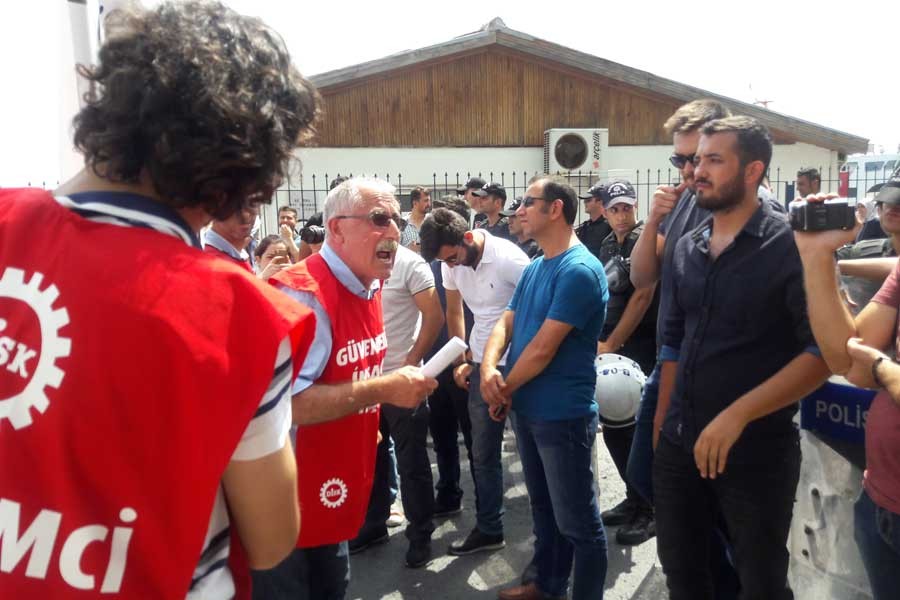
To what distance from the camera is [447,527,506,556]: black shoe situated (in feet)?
14.0

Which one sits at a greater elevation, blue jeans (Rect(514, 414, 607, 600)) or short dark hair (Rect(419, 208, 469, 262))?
short dark hair (Rect(419, 208, 469, 262))

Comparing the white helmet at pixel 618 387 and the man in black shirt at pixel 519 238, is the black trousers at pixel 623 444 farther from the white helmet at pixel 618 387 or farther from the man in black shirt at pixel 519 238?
the man in black shirt at pixel 519 238

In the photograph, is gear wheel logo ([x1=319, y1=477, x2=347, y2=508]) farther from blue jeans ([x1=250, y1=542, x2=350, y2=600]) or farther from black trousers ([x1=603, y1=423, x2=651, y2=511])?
black trousers ([x1=603, y1=423, x2=651, y2=511])

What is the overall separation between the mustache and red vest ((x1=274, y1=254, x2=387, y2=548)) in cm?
24

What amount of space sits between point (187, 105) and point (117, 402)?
1.52 ft

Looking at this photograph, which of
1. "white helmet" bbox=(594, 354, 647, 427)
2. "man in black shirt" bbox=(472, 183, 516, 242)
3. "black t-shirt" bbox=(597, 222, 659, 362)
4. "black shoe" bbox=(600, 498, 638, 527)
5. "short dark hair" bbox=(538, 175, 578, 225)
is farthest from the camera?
"man in black shirt" bbox=(472, 183, 516, 242)

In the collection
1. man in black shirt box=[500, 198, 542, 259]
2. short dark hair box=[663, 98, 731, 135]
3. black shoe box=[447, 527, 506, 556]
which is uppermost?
short dark hair box=[663, 98, 731, 135]

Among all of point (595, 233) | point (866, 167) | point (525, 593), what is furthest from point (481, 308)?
point (866, 167)

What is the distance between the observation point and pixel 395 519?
4.84m

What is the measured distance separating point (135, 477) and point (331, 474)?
1446mm

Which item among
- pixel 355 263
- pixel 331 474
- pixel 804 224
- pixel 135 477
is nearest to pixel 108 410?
pixel 135 477

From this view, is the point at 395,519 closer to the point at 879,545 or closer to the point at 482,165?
the point at 879,545

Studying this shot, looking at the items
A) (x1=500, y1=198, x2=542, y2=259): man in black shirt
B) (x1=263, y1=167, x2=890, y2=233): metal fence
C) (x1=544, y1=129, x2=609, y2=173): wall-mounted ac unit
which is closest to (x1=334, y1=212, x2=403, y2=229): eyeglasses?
(x1=500, y1=198, x2=542, y2=259): man in black shirt

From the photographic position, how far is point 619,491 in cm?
502
